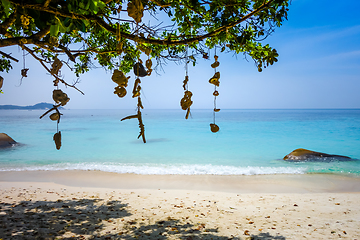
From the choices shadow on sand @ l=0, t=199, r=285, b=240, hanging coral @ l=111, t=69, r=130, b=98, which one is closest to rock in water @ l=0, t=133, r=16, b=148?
shadow on sand @ l=0, t=199, r=285, b=240

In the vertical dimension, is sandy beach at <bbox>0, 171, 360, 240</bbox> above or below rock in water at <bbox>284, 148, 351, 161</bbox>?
above

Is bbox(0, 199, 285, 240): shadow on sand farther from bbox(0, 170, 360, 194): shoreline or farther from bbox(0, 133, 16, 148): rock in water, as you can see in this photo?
bbox(0, 133, 16, 148): rock in water

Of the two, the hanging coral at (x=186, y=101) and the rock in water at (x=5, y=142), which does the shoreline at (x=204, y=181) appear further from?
the rock in water at (x=5, y=142)

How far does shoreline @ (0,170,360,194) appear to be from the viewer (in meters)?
6.54

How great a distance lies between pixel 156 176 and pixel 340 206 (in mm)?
5208

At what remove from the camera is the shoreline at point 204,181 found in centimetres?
654

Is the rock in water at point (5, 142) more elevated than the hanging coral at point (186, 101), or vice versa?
the hanging coral at point (186, 101)

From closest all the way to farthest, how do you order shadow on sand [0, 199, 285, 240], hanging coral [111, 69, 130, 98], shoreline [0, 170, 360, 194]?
hanging coral [111, 69, 130, 98] < shadow on sand [0, 199, 285, 240] < shoreline [0, 170, 360, 194]

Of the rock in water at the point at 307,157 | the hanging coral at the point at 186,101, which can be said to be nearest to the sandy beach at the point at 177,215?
the hanging coral at the point at 186,101

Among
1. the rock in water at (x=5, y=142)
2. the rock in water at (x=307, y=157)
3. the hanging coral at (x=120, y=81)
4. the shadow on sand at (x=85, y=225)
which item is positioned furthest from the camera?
the rock in water at (x=5, y=142)

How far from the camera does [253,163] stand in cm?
1112

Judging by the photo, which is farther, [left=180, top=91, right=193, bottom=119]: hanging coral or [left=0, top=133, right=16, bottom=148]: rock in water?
[left=0, top=133, right=16, bottom=148]: rock in water

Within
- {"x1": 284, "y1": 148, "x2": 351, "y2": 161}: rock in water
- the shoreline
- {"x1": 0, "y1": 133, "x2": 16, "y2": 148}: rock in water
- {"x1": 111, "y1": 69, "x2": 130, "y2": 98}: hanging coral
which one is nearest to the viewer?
{"x1": 111, "y1": 69, "x2": 130, "y2": 98}: hanging coral

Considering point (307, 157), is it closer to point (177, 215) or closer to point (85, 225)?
point (177, 215)
